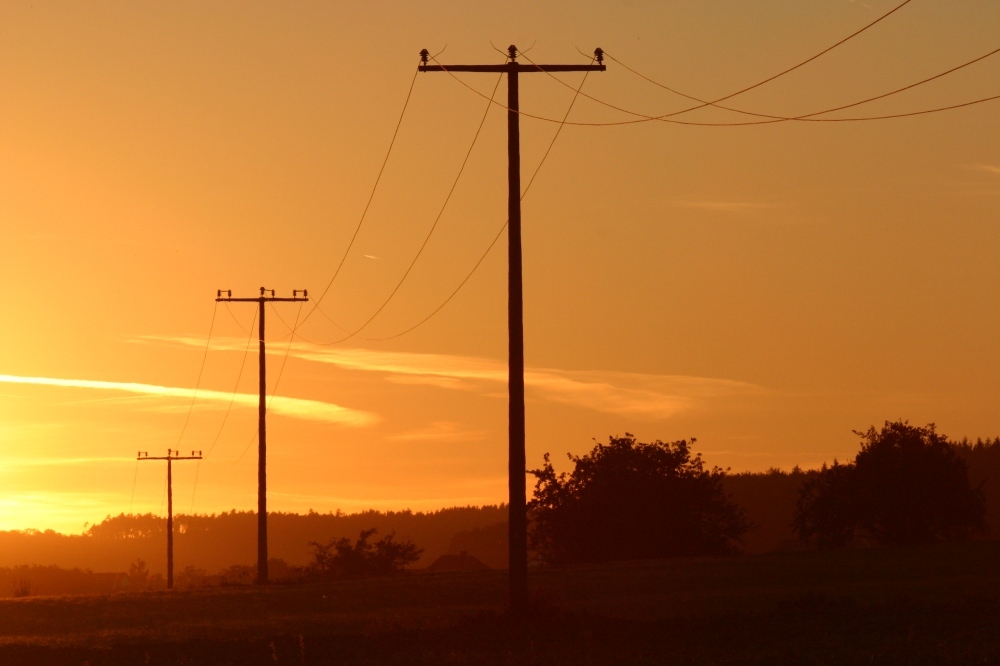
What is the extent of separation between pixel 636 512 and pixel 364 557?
1908cm

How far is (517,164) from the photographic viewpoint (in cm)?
2981

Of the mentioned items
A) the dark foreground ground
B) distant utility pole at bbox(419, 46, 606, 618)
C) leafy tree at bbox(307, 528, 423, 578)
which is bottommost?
leafy tree at bbox(307, 528, 423, 578)

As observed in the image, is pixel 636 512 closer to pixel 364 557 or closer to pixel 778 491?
pixel 364 557

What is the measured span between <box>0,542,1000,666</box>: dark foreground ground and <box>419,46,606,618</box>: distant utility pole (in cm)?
96

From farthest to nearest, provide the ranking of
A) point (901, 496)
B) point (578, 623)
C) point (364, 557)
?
1. point (364, 557)
2. point (901, 496)
3. point (578, 623)

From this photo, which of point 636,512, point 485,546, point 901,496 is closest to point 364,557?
point 636,512

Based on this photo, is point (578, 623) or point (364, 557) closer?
point (578, 623)

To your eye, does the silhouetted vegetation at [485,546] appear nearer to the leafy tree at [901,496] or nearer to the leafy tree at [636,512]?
the leafy tree at [636,512]

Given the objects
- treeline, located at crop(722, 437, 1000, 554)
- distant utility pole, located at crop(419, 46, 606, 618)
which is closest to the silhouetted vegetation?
treeline, located at crop(722, 437, 1000, 554)

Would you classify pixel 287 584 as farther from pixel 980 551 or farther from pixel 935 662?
pixel 935 662

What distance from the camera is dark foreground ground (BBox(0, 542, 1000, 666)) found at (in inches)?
865

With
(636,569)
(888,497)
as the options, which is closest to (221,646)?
(636,569)

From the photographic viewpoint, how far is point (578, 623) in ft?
86.8

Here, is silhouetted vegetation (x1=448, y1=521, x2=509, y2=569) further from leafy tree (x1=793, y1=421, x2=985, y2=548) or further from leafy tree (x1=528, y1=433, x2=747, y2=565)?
leafy tree (x1=793, y1=421, x2=985, y2=548)
